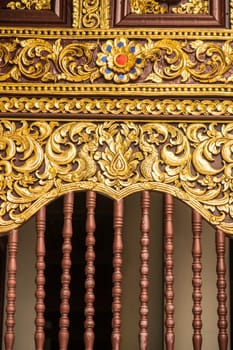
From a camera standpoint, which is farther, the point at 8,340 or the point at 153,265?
the point at 153,265

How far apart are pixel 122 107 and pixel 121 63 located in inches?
6.8

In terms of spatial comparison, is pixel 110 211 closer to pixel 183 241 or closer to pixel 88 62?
pixel 183 241

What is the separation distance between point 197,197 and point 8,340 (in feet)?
2.80

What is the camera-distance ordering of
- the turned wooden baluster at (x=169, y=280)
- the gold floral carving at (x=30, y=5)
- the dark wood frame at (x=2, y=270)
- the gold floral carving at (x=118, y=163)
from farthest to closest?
1. the dark wood frame at (x=2, y=270)
2. the gold floral carving at (x=30, y=5)
3. the gold floral carving at (x=118, y=163)
4. the turned wooden baluster at (x=169, y=280)

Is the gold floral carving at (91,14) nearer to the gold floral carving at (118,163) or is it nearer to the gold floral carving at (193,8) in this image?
the gold floral carving at (193,8)

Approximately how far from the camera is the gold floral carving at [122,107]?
370cm

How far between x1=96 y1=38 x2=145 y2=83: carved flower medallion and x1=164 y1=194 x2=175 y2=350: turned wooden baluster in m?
0.49

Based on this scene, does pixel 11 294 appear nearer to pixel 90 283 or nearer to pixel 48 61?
pixel 90 283

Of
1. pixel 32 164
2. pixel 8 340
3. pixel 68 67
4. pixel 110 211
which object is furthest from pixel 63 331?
pixel 110 211

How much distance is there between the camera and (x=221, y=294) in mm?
3539

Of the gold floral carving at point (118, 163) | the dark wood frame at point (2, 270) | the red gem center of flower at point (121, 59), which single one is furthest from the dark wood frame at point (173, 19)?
the dark wood frame at point (2, 270)

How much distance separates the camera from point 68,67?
376 centimetres

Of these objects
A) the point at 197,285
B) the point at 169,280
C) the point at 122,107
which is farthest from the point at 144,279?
the point at 122,107

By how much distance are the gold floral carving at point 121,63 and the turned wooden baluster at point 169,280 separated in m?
0.48
